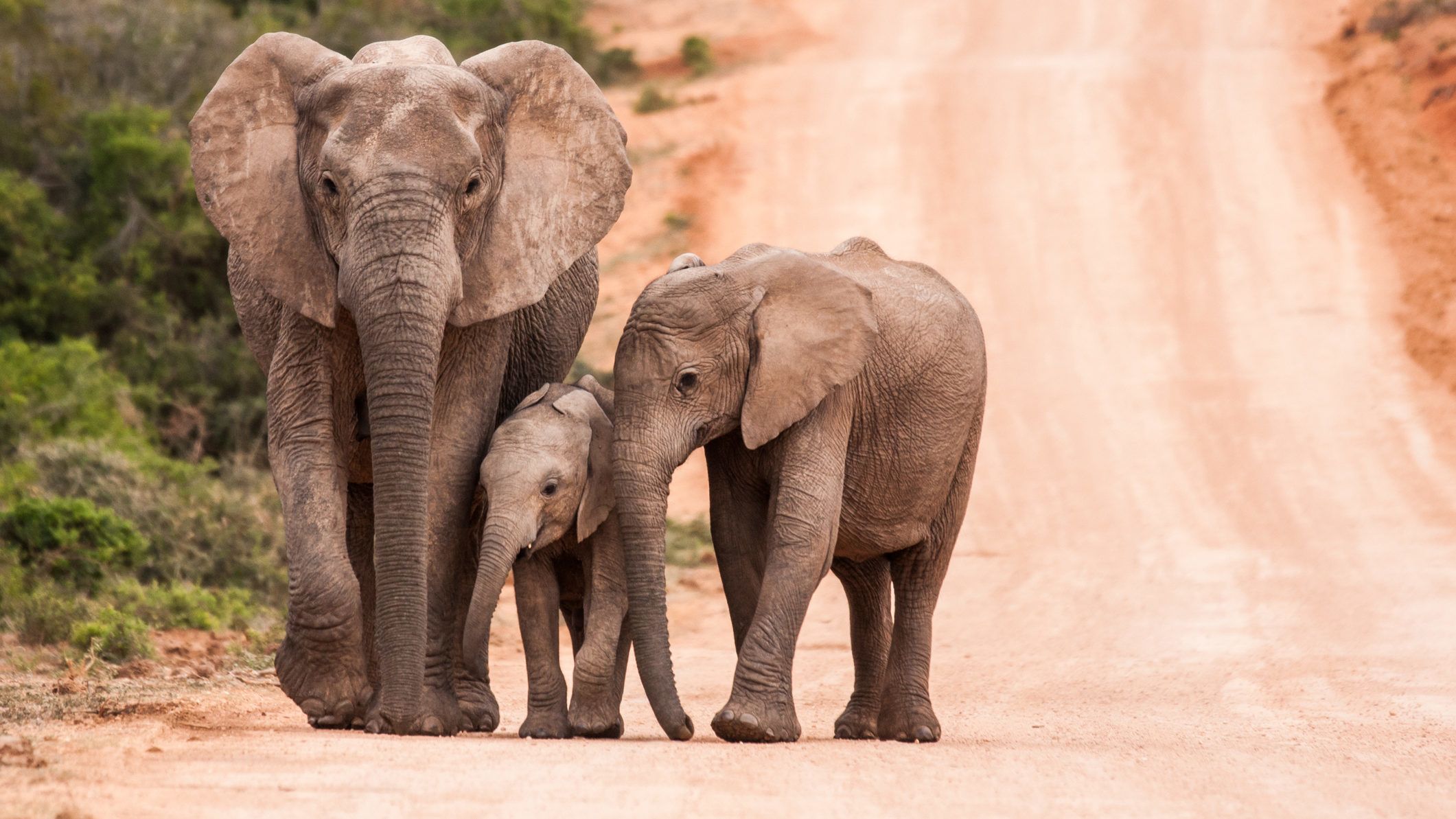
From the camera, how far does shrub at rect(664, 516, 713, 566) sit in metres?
15.7

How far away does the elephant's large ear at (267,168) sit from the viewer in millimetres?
7656

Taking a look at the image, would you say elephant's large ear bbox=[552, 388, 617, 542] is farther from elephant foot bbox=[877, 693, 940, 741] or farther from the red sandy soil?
the red sandy soil

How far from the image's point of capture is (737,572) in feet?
27.4

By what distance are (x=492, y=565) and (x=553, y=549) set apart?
612mm

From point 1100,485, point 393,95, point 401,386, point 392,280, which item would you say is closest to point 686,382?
point 401,386

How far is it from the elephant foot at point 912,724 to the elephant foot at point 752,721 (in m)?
1.10

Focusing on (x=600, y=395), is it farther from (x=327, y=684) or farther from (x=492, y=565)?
(x=327, y=684)

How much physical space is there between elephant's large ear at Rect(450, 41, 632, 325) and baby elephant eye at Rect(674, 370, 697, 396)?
0.65 m

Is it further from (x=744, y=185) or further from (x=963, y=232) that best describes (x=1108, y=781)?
(x=744, y=185)

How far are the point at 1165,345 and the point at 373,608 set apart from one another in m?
13.3

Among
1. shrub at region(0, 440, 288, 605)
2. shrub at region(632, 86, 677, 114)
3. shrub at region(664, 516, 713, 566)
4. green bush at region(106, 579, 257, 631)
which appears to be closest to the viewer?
green bush at region(106, 579, 257, 631)

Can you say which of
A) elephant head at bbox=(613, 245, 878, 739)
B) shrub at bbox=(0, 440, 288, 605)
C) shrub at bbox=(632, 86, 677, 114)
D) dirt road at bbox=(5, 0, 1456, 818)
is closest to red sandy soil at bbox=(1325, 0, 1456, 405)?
dirt road at bbox=(5, 0, 1456, 818)

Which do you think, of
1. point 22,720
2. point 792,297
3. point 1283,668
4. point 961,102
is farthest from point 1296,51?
point 22,720

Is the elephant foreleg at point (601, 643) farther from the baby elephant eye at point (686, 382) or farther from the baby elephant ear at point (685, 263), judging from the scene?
the baby elephant ear at point (685, 263)
